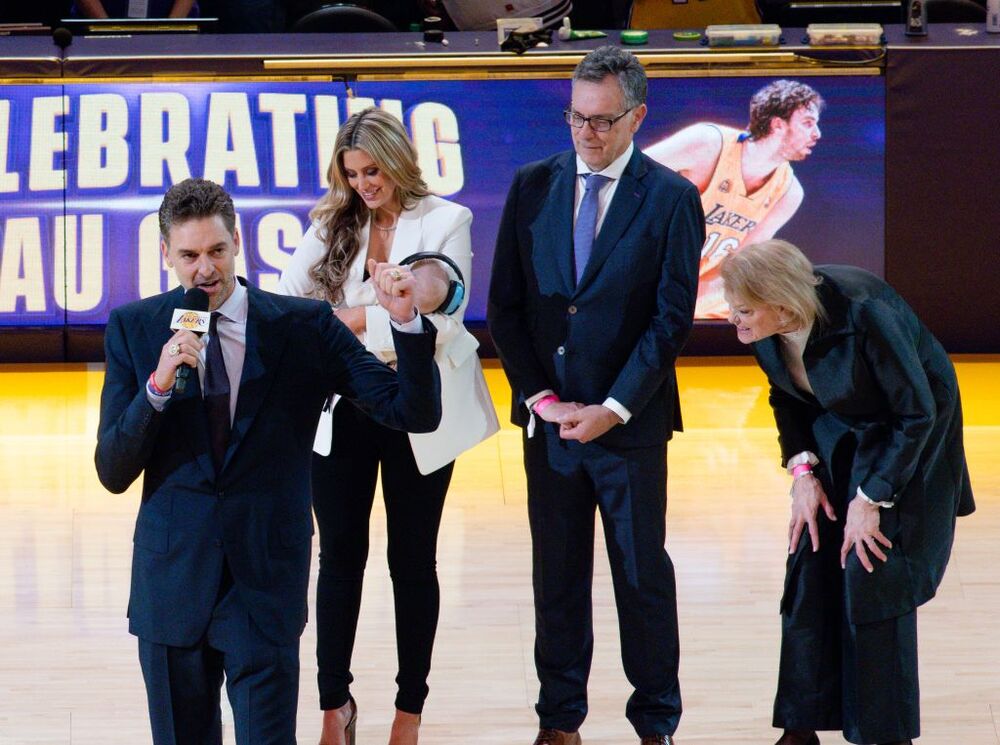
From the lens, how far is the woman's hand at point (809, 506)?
3582 millimetres

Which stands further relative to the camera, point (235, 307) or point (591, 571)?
point (591, 571)

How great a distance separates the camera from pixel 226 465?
2.95m

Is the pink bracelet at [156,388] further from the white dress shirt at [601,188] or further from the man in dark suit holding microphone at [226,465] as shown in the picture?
the white dress shirt at [601,188]

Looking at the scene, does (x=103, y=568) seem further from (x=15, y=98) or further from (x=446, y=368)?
(x=15, y=98)

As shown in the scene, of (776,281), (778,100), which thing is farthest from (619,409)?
(778,100)

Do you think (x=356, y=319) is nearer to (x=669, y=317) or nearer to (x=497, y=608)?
(x=669, y=317)

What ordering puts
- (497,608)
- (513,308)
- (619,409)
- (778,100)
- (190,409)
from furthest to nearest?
(778,100), (497,608), (513,308), (619,409), (190,409)

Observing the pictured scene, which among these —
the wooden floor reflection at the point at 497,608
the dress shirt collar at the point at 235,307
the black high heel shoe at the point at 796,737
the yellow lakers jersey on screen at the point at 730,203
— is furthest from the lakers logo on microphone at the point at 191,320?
the yellow lakers jersey on screen at the point at 730,203

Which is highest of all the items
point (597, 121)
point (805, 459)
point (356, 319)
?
point (597, 121)

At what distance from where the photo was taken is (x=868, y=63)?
22.5 feet

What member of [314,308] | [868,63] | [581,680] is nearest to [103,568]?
[581,680]

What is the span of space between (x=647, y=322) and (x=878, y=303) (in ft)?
1.90

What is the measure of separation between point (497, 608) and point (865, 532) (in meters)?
1.48

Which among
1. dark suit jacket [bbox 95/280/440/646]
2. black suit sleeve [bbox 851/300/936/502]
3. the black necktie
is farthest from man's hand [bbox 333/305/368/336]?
black suit sleeve [bbox 851/300/936/502]
